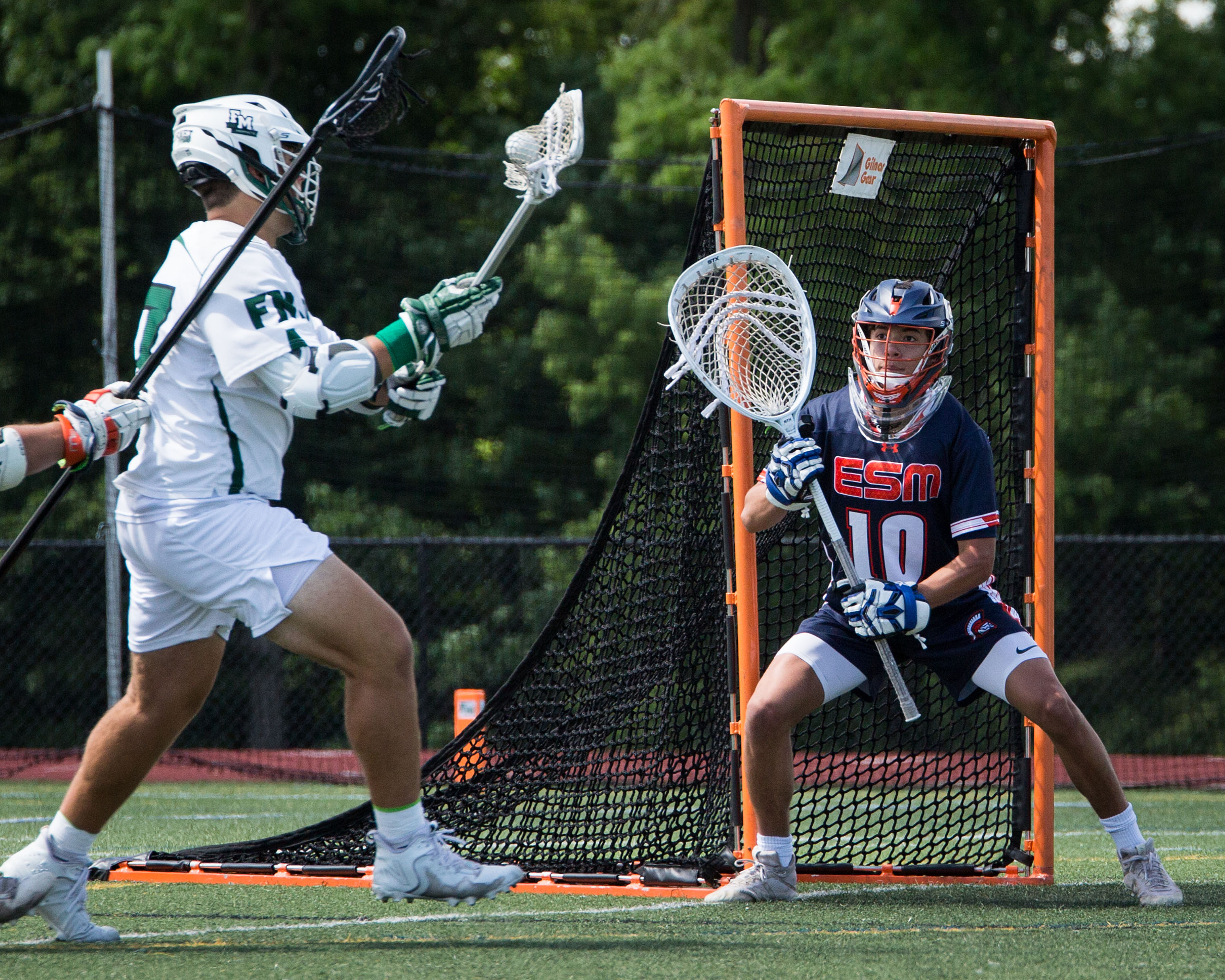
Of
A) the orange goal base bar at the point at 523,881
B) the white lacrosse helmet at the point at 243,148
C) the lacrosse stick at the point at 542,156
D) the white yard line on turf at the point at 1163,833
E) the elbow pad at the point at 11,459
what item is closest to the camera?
the elbow pad at the point at 11,459

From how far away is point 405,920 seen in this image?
4031 mm

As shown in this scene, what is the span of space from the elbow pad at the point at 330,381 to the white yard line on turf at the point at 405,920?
1.31 metres

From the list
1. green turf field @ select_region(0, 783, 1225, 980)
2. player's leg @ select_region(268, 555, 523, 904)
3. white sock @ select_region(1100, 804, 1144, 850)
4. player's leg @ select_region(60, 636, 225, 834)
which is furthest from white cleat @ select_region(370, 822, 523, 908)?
white sock @ select_region(1100, 804, 1144, 850)

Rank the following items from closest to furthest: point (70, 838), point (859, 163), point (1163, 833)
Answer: point (70, 838)
point (859, 163)
point (1163, 833)

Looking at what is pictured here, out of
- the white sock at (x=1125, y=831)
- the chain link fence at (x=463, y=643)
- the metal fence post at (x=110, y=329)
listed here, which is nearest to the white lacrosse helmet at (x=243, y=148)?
the white sock at (x=1125, y=831)

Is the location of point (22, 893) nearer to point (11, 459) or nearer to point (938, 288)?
point (11, 459)

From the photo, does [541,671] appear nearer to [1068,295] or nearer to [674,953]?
[674,953]

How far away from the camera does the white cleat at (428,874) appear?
12.0 feet

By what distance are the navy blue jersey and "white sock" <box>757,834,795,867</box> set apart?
2.57 ft

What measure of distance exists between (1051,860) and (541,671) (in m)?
1.69

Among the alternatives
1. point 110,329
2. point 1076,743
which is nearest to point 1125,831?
point 1076,743

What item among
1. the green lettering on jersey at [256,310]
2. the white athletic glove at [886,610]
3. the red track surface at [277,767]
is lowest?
the red track surface at [277,767]

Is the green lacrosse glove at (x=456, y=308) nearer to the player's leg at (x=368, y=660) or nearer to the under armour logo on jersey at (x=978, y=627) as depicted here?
the player's leg at (x=368, y=660)

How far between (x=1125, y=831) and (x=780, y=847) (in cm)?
97
